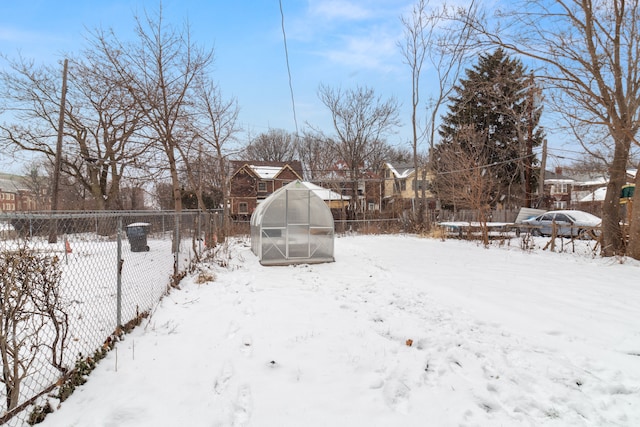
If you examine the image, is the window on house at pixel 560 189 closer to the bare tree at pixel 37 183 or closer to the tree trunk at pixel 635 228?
the tree trunk at pixel 635 228

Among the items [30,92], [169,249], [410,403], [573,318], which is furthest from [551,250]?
[30,92]

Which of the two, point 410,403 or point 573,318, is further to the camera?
point 573,318

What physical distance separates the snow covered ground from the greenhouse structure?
3063mm

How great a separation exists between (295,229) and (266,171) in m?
28.4

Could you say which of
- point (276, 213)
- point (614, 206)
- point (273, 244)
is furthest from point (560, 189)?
point (273, 244)

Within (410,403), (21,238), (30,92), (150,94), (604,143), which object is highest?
(30,92)

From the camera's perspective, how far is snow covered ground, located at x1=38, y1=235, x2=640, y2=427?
8.53 ft

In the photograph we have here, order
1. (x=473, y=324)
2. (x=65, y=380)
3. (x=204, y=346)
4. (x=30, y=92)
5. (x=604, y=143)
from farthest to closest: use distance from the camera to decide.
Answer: (x=30, y=92)
(x=604, y=143)
(x=473, y=324)
(x=204, y=346)
(x=65, y=380)

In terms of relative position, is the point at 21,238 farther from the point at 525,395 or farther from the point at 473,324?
the point at 473,324

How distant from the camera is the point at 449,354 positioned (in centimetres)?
357

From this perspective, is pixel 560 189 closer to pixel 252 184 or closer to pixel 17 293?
pixel 252 184

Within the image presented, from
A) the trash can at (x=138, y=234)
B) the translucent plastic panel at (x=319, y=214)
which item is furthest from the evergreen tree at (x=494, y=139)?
the trash can at (x=138, y=234)

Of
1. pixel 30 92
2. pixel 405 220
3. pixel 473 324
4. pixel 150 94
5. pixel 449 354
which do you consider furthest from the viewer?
pixel 405 220

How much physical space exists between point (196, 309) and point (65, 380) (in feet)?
7.82
